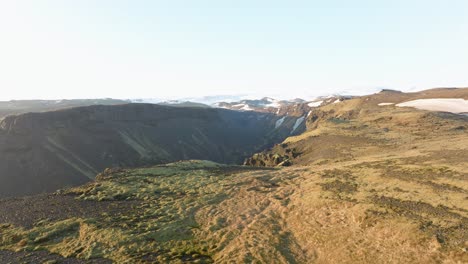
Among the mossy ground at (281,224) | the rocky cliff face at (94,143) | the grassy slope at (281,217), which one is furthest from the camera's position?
the rocky cliff face at (94,143)

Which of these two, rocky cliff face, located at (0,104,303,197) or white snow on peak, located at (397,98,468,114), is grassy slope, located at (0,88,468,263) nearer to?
rocky cliff face, located at (0,104,303,197)

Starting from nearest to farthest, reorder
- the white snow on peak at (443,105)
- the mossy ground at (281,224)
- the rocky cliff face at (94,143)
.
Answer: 1. the mossy ground at (281,224)
2. the rocky cliff face at (94,143)
3. the white snow on peak at (443,105)

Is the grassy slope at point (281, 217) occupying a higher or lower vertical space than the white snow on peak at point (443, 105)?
lower

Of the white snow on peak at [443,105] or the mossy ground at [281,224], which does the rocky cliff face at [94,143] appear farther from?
the white snow on peak at [443,105]

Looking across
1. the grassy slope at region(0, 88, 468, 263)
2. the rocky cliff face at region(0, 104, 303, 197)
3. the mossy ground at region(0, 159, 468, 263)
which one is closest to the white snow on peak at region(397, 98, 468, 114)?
the grassy slope at region(0, 88, 468, 263)

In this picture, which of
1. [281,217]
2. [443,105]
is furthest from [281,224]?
[443,105]

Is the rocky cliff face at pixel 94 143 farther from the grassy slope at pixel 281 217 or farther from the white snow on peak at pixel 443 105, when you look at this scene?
the white snow on peak at pixel 443 105

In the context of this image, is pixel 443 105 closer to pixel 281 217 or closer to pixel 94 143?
pixel 281 217

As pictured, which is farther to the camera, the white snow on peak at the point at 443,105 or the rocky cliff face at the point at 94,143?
the white snow on peak at the point at 443,105

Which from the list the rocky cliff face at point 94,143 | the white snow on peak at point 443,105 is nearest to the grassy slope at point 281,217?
the rocky cliff face at point 94,143
